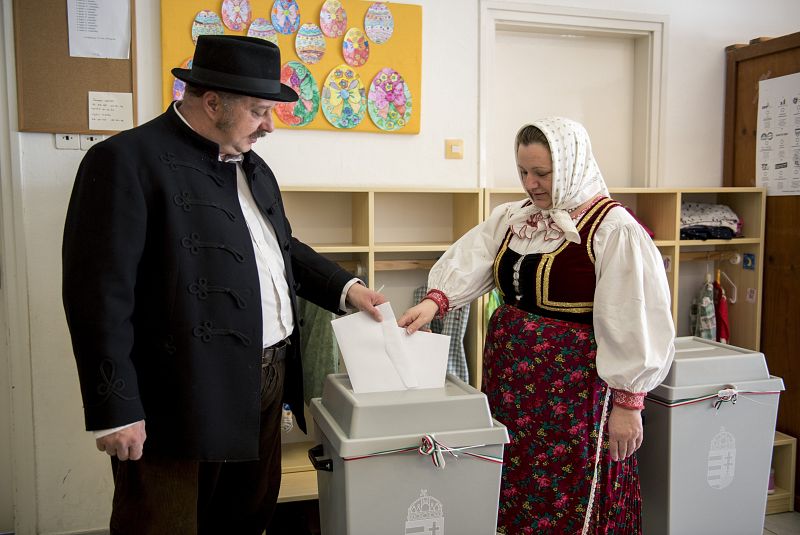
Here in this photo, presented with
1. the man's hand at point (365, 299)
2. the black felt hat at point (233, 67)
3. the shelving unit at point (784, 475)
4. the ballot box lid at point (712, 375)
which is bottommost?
the shelving unit at point (784, 475)

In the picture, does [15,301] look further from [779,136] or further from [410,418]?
[779,136]

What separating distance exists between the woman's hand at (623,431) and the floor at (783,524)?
1611 millimetres

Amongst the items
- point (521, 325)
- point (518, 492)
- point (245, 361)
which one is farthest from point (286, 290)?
point (518, 492)

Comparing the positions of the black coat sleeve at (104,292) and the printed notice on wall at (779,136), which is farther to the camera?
the printed notice on wall at (779,136)

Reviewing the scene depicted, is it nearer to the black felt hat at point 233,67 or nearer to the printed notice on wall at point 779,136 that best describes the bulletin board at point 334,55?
the black felt hat at point 233,67

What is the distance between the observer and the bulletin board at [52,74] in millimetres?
2461

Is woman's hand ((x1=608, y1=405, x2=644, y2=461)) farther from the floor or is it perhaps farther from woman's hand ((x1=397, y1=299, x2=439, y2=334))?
the floor

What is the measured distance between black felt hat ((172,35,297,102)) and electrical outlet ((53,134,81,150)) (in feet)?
4.08

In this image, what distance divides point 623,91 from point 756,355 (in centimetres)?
173

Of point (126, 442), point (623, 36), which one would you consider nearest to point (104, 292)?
point (126, 442)

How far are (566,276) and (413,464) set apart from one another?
1.96 ft

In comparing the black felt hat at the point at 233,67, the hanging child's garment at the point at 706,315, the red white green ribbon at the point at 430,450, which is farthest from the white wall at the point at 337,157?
the red white green ribbon at the point at 430,450

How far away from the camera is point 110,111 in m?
2.56

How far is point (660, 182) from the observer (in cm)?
331
